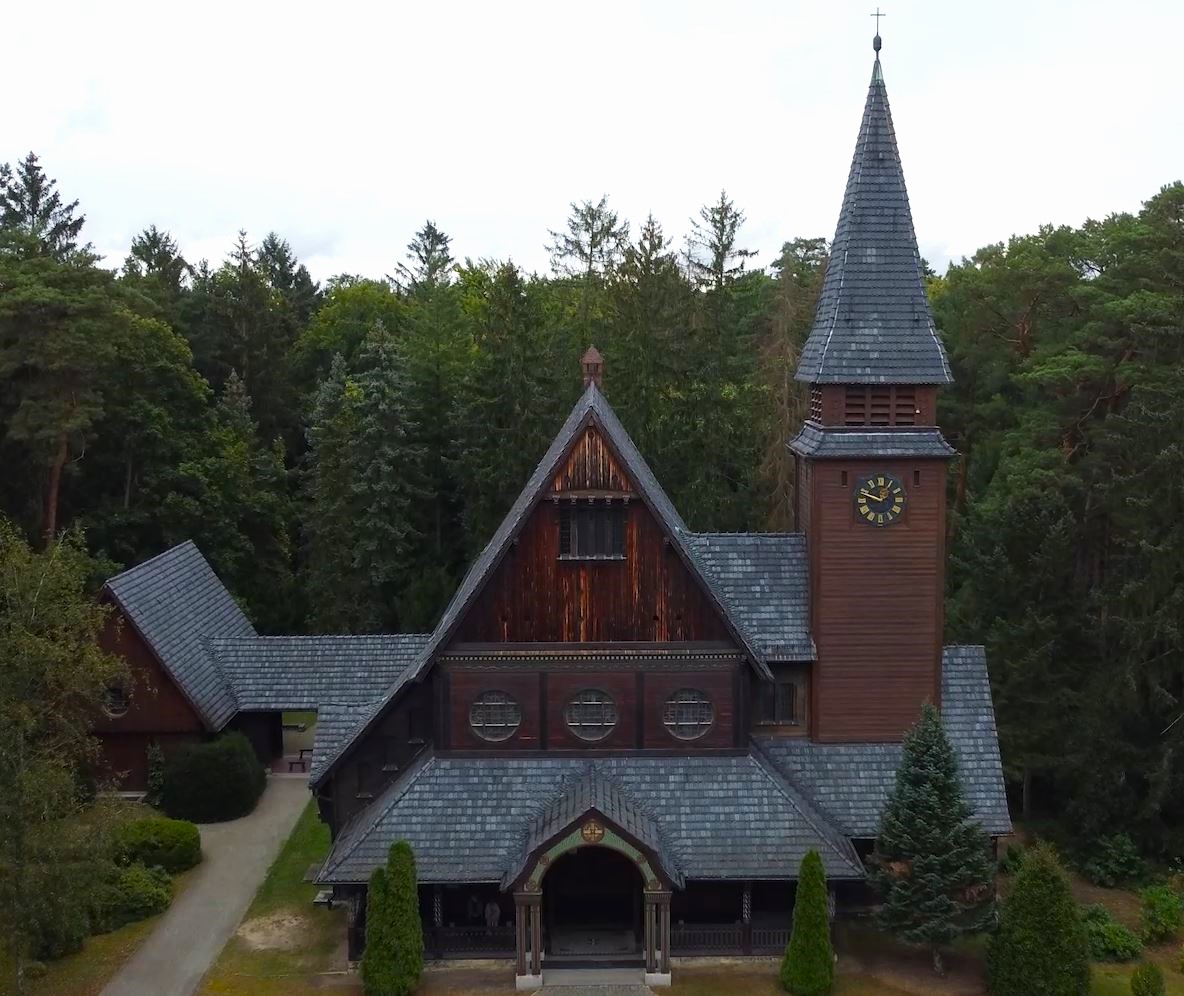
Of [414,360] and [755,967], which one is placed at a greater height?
[414,360]

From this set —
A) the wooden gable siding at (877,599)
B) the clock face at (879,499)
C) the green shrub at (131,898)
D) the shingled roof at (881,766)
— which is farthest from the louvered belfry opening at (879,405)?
the green shrub at (131,898)

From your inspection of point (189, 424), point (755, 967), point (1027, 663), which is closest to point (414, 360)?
point (189, 424)

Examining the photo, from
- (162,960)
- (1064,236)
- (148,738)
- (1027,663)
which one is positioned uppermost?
(1064,236)

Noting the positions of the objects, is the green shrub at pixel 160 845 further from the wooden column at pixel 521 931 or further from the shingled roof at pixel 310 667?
the wooden column at pixel 521 931

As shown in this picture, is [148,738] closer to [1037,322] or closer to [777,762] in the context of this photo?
[777,762]

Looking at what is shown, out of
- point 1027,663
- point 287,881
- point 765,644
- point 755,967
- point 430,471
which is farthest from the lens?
point 430,471

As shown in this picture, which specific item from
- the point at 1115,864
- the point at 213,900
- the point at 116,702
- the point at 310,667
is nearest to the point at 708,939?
the point at 213,900

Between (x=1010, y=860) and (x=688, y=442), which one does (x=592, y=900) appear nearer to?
A: (x=1010, y=860)
